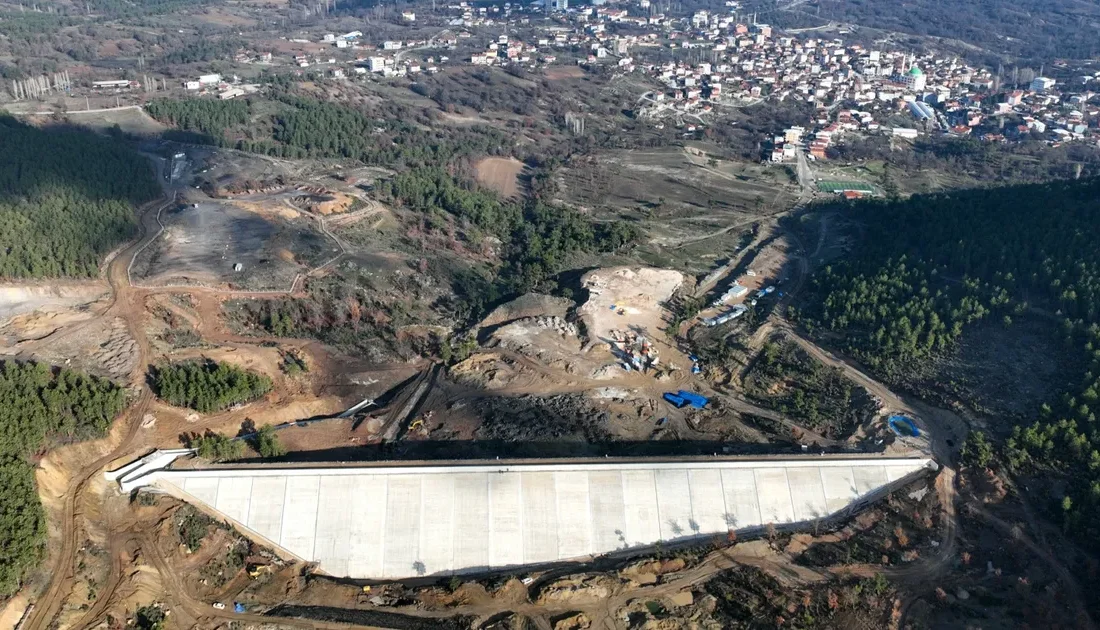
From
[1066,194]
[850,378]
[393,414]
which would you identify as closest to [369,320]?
[393,414]

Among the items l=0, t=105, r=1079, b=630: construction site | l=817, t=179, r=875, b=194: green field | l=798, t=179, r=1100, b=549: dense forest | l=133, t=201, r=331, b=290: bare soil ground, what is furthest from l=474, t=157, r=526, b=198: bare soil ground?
l=798, t=179, r=1100, b=549: dense forest

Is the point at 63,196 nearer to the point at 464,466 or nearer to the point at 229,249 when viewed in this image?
the point at 229,249

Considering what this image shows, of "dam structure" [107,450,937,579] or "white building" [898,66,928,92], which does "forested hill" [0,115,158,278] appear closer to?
"dam structure" [107,450,937,579]

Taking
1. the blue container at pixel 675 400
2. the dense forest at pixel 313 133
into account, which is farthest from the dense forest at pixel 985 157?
the blue container at pixel 675 400

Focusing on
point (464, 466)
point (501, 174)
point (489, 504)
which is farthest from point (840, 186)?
point (489, 504)

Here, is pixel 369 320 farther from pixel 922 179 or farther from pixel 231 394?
pixel 922 179

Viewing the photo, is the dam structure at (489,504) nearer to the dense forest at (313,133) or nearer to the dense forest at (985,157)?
the dense forest at (313,133)
